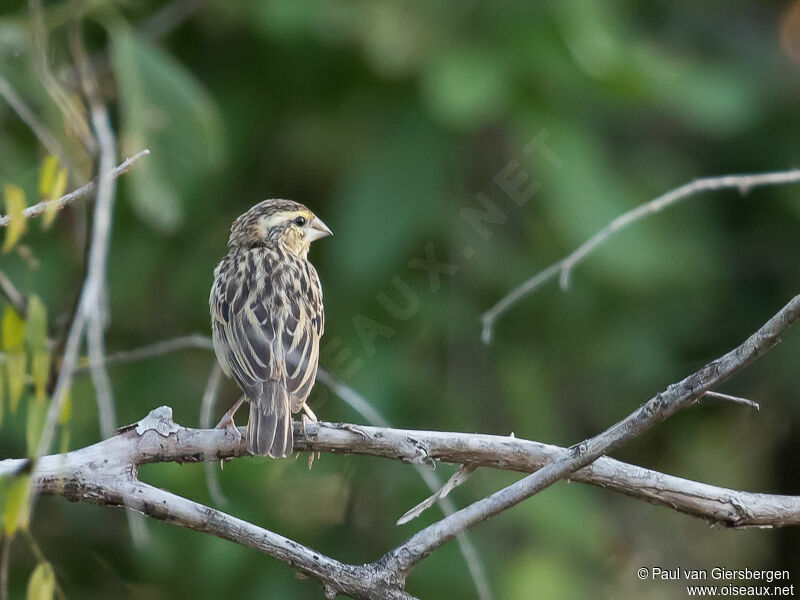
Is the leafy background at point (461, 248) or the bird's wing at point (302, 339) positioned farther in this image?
the leafy background at point (461, 248)

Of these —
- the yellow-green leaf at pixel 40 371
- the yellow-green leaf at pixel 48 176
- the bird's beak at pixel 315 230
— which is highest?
the bird's beak at pixel 315 230

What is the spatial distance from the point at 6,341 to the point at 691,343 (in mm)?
5739

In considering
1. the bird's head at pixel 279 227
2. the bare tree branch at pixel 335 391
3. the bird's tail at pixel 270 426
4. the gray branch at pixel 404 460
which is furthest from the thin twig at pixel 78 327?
the bird's head at pixel 279 227

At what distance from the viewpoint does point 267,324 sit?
4660 mm

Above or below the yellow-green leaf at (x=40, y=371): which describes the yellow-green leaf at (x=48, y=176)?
above

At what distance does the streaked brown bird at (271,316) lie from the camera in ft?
13.9

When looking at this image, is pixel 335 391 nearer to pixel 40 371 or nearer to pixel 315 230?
pixel 315 230

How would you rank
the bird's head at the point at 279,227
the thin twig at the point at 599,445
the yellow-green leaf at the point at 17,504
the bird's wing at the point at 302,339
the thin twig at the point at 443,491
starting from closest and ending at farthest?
the yellow-green leaf at the point at 17,504 → the thin twig at the point at 599,445 → the thin twig at the point at 443,491 → the bird's wing at the point at 302,339 → the bird's head at the point at 279,227

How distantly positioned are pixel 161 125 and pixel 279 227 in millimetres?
768

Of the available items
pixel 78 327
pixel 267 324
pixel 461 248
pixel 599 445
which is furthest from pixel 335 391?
pixel 461 248

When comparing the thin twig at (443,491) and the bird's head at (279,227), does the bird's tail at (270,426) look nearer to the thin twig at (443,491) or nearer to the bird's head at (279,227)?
the thin twig at (443,491)

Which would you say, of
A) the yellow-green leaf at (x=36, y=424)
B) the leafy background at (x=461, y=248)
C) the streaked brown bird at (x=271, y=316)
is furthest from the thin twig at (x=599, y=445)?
the leafy background at (x=461, y=248)

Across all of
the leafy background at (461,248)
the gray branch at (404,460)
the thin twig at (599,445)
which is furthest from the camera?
the leafy background at (461,248)

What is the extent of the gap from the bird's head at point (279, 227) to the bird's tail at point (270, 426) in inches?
49.5
